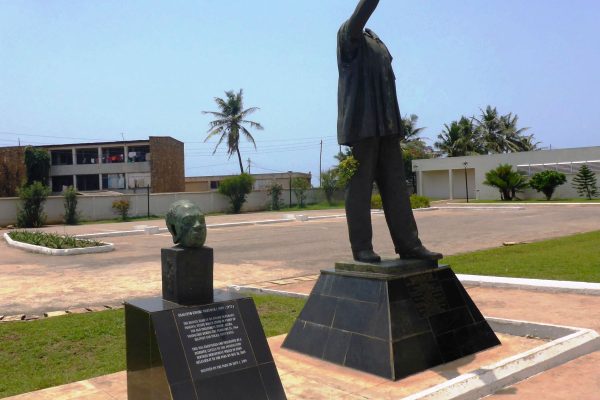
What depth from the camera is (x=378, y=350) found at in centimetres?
474

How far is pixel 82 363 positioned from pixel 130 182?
150 feet

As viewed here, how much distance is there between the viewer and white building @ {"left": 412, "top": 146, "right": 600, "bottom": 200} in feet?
129

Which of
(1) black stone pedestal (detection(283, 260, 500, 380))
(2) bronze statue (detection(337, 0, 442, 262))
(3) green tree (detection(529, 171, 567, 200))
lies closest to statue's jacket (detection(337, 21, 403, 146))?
(2) bronze statue (detection(337, 0, 442, 262))

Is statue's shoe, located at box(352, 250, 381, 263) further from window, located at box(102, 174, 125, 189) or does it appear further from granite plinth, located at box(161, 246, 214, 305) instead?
window, located at box(102, 174, 125, 189)

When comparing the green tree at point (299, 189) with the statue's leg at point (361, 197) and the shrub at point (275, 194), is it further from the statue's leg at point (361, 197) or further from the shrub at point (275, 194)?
the statue's leg at point (361, 197)

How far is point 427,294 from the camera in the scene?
17.1 ft

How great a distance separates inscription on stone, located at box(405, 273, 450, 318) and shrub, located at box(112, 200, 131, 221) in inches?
1163

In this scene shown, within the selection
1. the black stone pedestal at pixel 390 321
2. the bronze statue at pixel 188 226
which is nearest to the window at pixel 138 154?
the black stone pedestal at pixel 390 321

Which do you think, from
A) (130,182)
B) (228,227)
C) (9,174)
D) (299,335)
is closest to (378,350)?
(299,335)

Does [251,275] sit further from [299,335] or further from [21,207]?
[21,207]

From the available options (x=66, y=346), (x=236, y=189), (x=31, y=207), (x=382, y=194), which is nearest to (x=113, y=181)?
(x=236, y=189)

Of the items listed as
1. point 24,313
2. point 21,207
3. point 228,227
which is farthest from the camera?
point 21,207

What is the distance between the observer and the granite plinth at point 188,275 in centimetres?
391

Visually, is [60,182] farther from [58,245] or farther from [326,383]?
[326,383]
